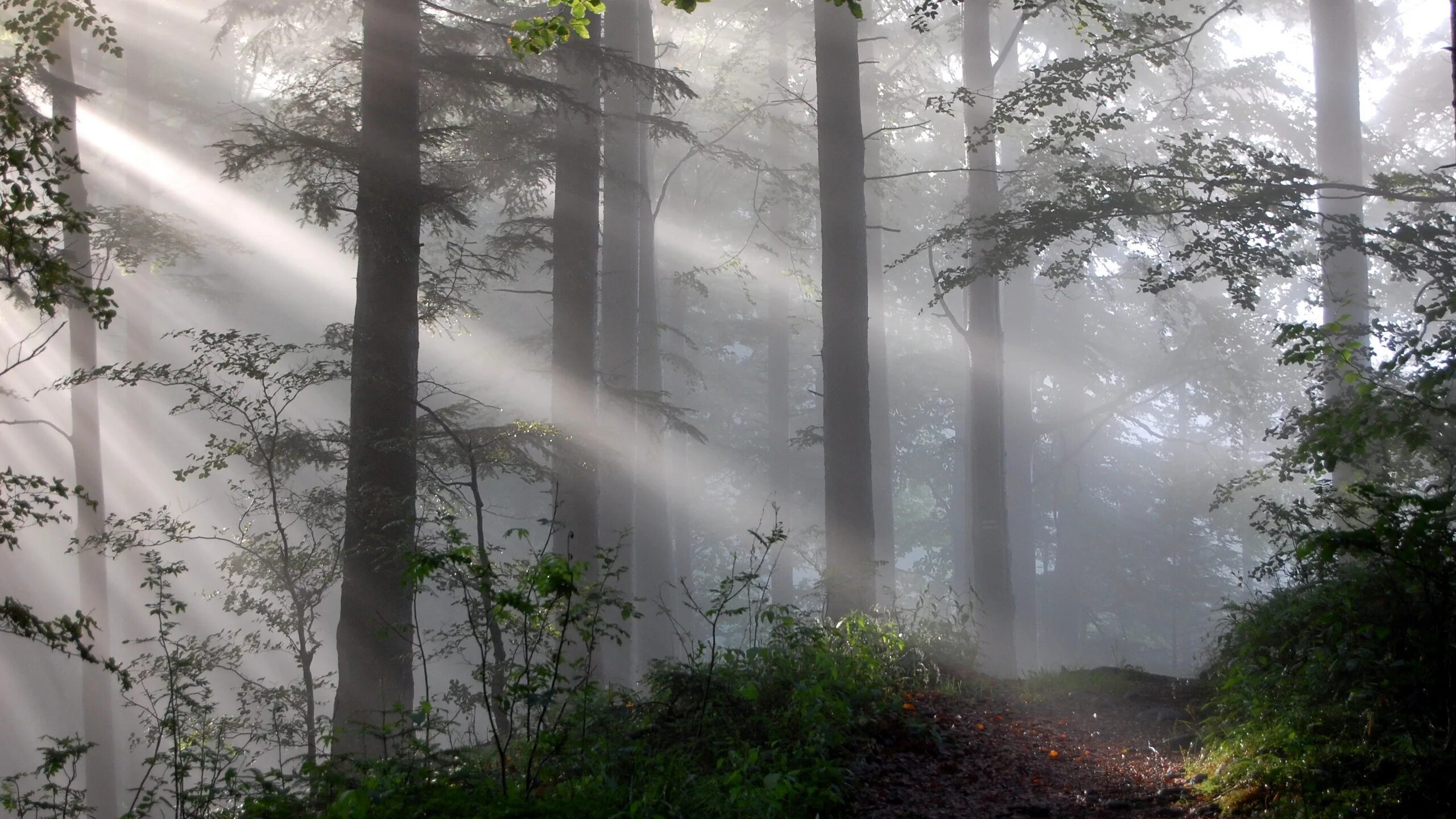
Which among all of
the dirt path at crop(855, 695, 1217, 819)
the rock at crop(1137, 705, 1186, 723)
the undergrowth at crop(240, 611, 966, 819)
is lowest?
the dirt path at crop(855, 695, 1217, 819)

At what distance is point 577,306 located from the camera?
12.5 metres

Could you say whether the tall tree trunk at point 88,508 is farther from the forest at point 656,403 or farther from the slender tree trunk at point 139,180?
the slender tree trunk at point 139,180

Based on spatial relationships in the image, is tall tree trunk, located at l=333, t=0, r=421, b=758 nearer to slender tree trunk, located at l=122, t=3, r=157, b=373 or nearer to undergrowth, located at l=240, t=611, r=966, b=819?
undergrowth, located at l=240, t=611, r=966, b=819

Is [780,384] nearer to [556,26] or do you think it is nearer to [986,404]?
[986,404]

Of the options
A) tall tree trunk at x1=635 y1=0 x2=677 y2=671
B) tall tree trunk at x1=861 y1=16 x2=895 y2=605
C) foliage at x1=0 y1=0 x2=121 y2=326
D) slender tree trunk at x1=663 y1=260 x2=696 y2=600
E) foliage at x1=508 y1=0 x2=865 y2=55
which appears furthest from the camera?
slender tree trunk at x1=663 y1=260 x2=696 y2=600

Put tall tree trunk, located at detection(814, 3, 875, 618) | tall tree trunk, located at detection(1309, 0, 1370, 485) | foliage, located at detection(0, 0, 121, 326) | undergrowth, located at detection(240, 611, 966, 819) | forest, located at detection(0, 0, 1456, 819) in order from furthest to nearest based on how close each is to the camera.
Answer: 1. tall tree trunk, located at detection(1309, 0, 1370, 485)
2. tall tree trunk, located at detection(814, 3, 875, 618)
3. forest, located at detection(0, 0, 1456, 819)
4. foliage, located at detection(0, 0, 121, 326)
5. undergrowth, located at detection(240, 611, 966, 819)

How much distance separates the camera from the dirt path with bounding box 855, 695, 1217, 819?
211 inches

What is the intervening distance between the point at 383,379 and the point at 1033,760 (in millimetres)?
6166

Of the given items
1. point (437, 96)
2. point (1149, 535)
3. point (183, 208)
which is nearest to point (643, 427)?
point (437, 96)

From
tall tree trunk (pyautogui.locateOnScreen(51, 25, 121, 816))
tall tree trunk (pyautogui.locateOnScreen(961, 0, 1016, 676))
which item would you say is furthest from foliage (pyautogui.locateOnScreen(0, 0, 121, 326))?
tall tree trunk (pyautogui.locateOnScreen(961, 0, 1016, 676))

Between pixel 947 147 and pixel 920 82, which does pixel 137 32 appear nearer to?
pixel 920 82

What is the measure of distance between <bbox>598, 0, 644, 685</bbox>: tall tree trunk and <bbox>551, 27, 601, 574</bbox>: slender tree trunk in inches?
88.8

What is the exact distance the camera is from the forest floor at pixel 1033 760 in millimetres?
5379

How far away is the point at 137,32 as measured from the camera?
19391 mm
